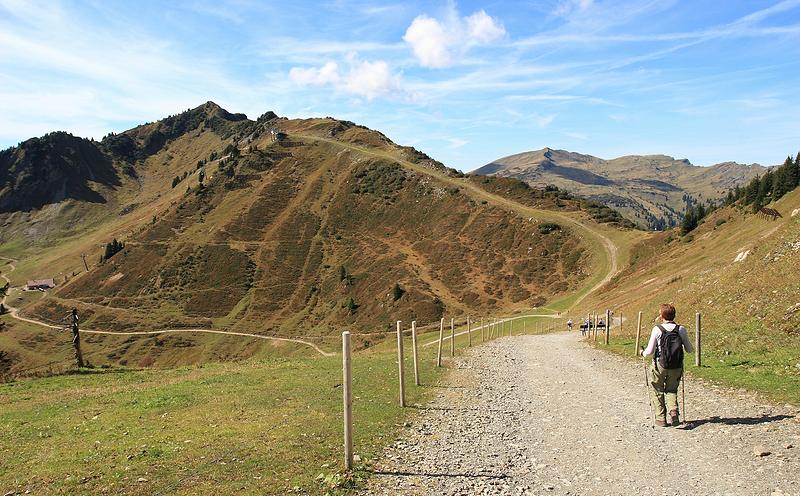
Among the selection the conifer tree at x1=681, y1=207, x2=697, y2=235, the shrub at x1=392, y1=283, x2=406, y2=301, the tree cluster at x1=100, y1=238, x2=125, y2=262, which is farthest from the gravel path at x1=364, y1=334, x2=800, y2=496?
the tree cluster at x1=100, y1=238, x2=125, y2=262

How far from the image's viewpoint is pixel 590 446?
10836 mm

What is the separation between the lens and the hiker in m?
11.6

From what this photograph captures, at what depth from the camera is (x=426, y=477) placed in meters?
9.59

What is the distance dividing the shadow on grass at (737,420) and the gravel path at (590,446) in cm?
2

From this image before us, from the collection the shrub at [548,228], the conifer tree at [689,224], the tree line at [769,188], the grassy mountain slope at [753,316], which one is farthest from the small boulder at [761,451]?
the shrub at [548,228]

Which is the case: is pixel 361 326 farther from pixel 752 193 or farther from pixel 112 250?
pixel 112 250

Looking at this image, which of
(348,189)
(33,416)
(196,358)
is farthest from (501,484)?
(348,189)

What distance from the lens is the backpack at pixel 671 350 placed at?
11.6 meters

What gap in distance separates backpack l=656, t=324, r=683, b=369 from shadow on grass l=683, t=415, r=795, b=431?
4.58 ft

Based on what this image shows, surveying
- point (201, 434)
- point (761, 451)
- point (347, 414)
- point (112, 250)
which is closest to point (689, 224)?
point (761, 451)

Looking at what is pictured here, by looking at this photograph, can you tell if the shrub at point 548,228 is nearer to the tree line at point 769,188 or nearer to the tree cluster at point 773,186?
the tree line at point 769,188

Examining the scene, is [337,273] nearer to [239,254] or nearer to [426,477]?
[239,254]

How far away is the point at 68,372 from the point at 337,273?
103467 mm

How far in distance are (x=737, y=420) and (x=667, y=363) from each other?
207 cm
